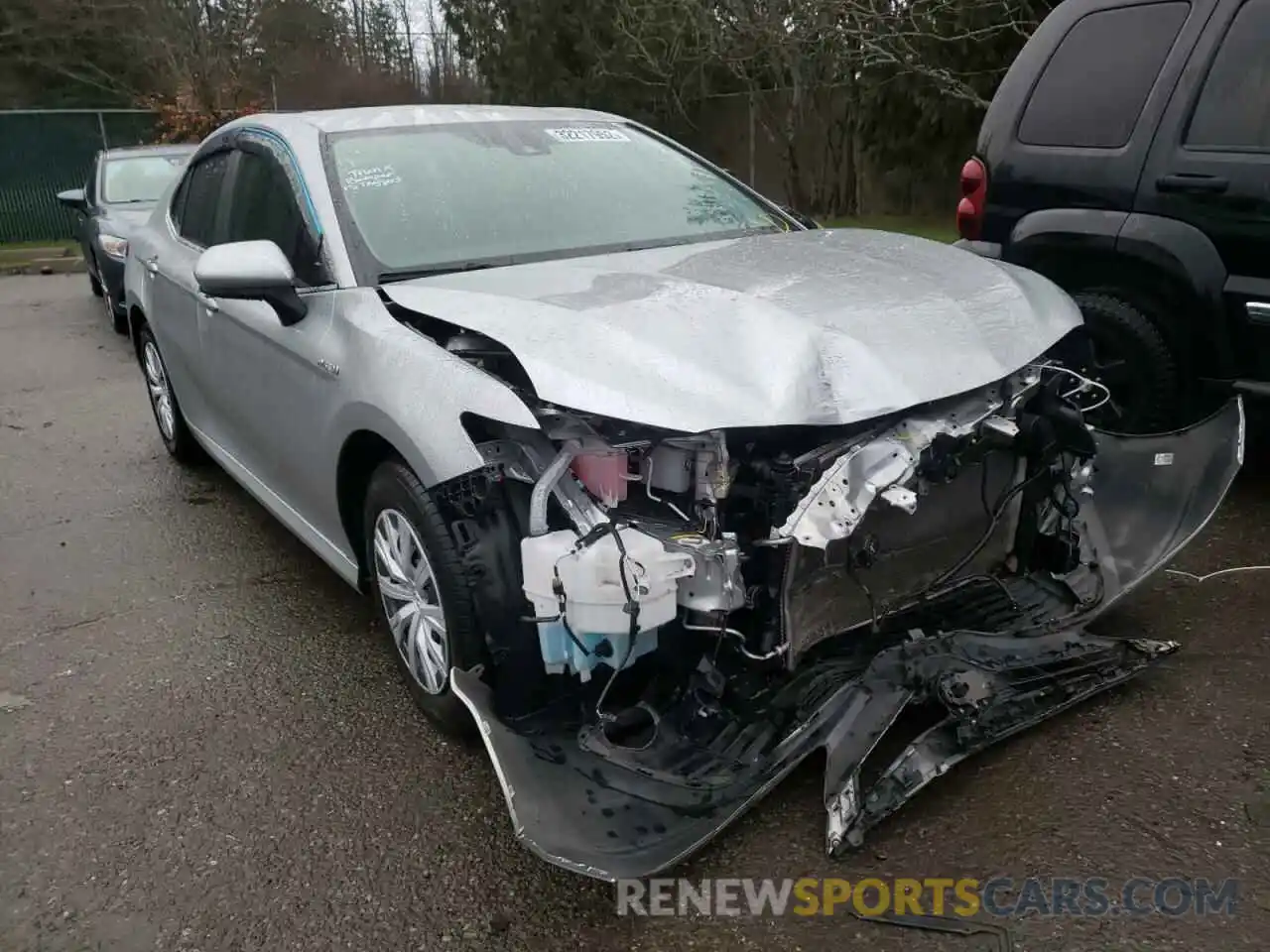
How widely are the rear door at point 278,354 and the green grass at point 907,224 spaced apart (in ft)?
32.2

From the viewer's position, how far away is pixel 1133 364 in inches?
173

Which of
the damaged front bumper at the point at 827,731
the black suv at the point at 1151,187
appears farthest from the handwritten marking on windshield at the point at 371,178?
the black suv at the point at 1151,187

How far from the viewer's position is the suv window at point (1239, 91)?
13.4 feet

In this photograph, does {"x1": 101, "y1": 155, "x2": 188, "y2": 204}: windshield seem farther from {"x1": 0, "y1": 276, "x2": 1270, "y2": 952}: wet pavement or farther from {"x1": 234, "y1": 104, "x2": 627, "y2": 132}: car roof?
{"x1": 0, "y1": 276, "x2": 1270, "y2": 952}: wet pavement

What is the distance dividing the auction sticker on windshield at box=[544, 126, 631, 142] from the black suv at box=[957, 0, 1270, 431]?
188cm

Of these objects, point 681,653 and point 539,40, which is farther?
point 539,40

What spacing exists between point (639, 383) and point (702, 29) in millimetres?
14177

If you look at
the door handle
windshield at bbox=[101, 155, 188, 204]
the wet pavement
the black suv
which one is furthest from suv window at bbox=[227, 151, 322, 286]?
windshield at bbox=[101, 155, 188, 204]

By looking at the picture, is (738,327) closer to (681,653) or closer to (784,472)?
(784,472)

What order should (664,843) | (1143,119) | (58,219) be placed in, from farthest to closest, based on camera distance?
(58,219) < (1143,119) < (664,843)

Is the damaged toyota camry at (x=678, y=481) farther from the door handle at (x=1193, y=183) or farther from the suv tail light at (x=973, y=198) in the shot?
the suv tail light at (x=973, y=198)

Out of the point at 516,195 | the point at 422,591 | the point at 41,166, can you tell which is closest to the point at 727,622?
the point at 422,591

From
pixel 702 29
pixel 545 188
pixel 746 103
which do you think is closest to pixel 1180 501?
pixel 545 188

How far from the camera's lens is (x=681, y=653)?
8.84 ft
